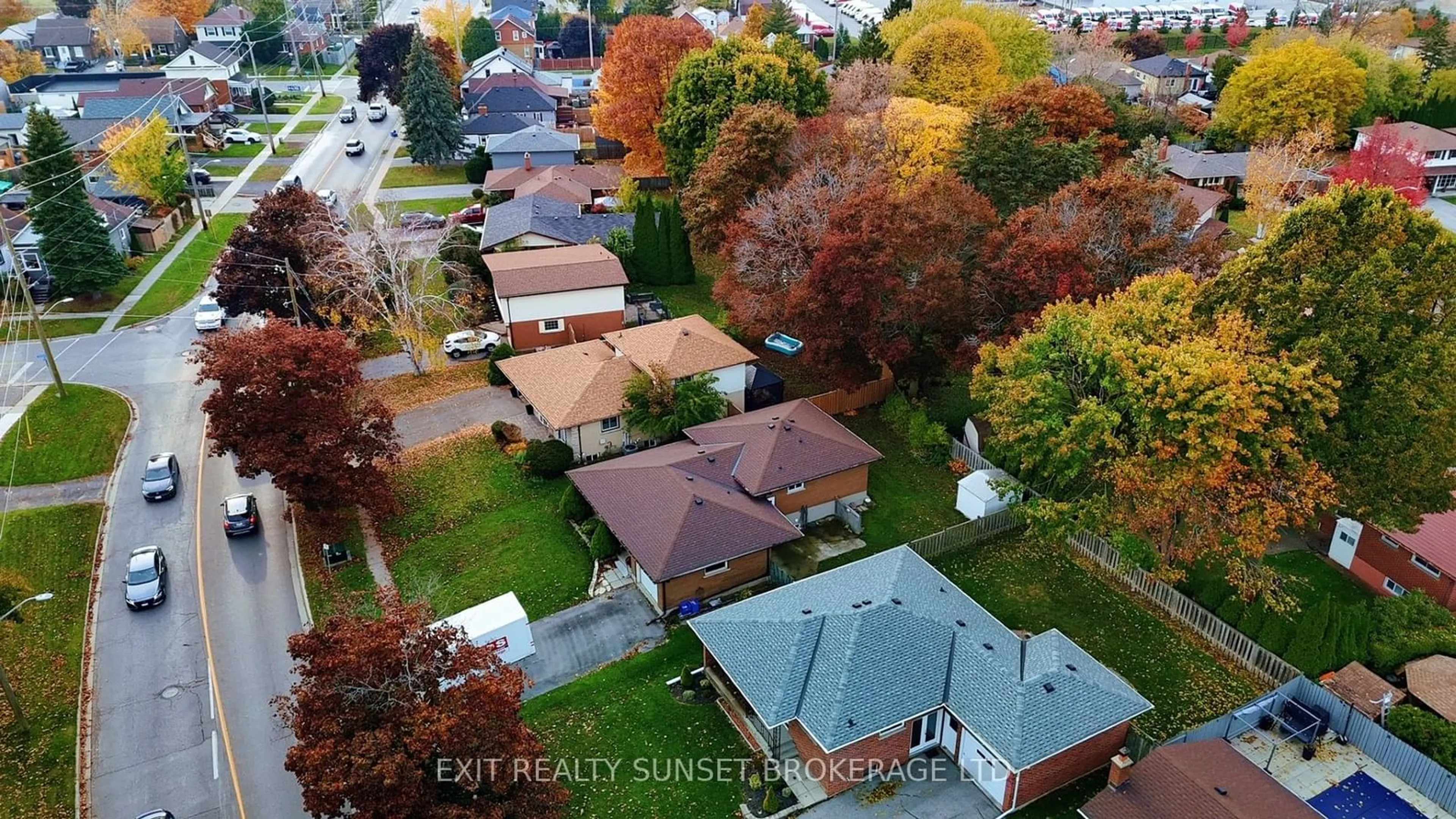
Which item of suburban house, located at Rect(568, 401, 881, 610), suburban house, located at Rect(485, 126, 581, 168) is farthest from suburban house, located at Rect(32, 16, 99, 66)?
suburban house, located at Rect(568, 401, 881, 610)

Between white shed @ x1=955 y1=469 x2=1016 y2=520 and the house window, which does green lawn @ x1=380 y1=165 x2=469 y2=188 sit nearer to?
white shed @ x1=955 y1=469 x2=1016 y2=520

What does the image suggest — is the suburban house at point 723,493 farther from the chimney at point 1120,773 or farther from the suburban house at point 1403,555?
the suburban house at point 1403,555

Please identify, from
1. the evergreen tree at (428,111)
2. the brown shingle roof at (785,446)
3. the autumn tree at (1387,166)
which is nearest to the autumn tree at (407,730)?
the brown shingle roof at (785,446)

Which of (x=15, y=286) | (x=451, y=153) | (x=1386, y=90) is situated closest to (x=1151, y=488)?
(x=15, y=286)

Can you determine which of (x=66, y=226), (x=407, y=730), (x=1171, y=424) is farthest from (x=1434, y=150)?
(x=66, y=226)

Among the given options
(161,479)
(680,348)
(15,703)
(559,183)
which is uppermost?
(559,183)

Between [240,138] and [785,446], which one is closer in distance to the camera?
[785,446]

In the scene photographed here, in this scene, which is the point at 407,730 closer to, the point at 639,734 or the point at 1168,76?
the point at 639,734
